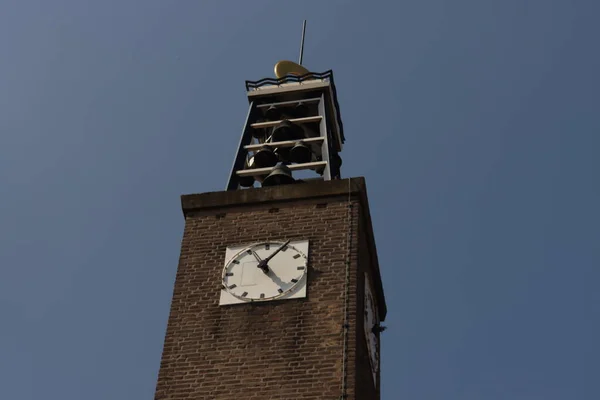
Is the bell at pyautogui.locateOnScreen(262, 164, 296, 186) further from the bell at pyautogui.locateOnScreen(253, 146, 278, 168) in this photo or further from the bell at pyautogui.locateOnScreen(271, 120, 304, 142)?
the bell at pyautogui.locateOnScreen(271, 120, 304, 142)

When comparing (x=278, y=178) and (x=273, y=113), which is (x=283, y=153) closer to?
(x=273, y=113)

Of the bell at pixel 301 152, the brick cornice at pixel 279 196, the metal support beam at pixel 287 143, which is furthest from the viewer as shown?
the metal support beam at pixel 287 143

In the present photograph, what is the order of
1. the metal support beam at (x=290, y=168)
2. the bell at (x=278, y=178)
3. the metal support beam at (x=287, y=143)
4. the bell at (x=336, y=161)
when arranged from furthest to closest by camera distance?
the bell at (x=336, y=161), the metal support beam at (x=287, y=143), the metal support beam at (x=290, y=168), the bell at (x=278, y=178)

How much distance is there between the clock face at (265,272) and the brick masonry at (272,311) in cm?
14

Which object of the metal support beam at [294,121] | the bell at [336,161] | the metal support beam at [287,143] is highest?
the metal support beam at [294,121]

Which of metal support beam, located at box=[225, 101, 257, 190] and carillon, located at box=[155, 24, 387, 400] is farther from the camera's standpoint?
metal support beam, located at box=[225, 101, 257, 190]

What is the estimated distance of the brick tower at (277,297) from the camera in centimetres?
1678

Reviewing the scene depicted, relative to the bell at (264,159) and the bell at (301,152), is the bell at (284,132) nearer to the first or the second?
the bell at (301,152)

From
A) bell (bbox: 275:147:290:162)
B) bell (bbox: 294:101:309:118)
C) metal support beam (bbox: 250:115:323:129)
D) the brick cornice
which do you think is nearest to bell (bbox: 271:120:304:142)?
metal support beam (bbox: 250:115:323:129)

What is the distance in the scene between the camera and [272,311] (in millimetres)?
17625

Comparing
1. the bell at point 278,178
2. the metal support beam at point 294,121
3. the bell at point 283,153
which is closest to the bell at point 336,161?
the metal support beam at point 294,121

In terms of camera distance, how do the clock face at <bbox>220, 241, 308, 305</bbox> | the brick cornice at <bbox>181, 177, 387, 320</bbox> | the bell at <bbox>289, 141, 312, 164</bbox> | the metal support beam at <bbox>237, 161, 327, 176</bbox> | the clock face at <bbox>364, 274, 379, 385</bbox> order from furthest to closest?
1. the bell at <bbox>289, 141, 312, 164</bbox>
2. the metal support beam at <bbox>237, 161, 327, 176</bbox>
3. the brick cornice at <bbox>181, 177, 387, 320</bbox>
4. the clock face at <bbox>364, 274, 379, 385</bbox>
5. the clock face at <bbox>220, 241, 308, 305</bbox>

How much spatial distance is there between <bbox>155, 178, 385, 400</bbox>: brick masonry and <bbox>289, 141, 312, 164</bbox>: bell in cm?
294

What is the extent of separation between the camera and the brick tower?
16.8 m
